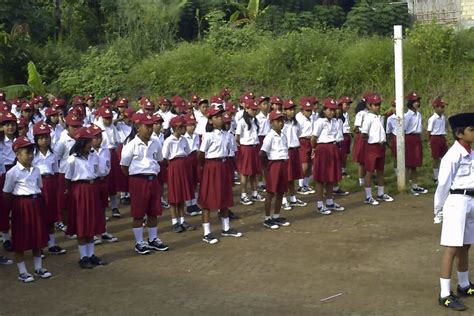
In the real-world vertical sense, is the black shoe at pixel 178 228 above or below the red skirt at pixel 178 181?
below

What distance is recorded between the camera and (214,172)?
955 cm

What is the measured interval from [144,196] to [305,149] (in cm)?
490

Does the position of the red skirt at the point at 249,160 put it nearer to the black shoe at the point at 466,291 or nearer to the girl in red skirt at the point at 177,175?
the girl in red skirt at the point at 177,175

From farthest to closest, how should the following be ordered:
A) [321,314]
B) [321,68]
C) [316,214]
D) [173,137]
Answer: [321,68] < [316,214] < [173,137] < [321,314]

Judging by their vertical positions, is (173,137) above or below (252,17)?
below

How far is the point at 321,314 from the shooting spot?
6.59 meters

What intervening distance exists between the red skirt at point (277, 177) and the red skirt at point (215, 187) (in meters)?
0.77

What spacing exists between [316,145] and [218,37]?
36.8 ft

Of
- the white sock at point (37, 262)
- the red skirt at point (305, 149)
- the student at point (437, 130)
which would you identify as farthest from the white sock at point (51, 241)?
the student at point (437, 130)

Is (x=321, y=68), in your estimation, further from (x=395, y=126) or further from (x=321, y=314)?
(x=321, y=314)

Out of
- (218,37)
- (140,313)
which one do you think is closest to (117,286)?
(140,313)

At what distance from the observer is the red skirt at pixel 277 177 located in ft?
33.1

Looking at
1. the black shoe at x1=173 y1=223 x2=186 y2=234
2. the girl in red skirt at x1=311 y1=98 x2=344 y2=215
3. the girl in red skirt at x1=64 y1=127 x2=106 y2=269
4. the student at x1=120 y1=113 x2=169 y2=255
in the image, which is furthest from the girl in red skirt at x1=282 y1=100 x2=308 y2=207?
the girl in red skirt at x1=64 y1=127 x2=106 y2=269

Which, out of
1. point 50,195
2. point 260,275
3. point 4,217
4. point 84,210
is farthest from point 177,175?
point 260,275
